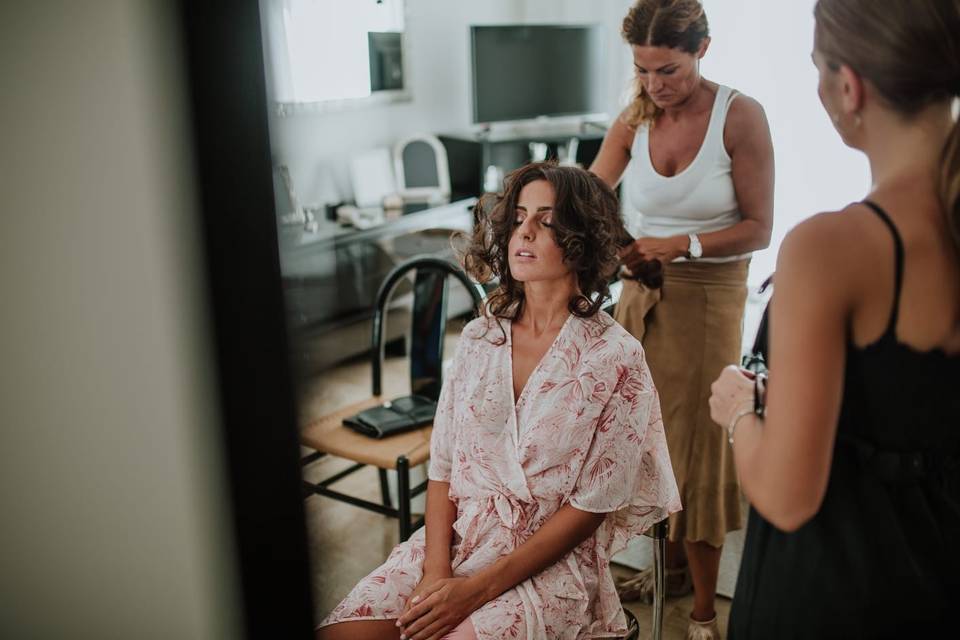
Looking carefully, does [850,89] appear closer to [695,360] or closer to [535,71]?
[695,360]

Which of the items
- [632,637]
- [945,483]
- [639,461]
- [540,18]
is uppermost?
[540,18]

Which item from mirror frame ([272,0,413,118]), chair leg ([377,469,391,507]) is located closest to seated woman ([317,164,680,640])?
chair leg ([377,469,391,507])

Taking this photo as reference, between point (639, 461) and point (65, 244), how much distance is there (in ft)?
3.54

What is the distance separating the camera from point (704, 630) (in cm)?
183

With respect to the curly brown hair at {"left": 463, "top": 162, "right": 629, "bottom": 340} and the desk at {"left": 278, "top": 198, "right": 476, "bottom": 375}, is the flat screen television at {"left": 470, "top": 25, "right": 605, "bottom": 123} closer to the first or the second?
the desk at {"left": 278, "top": 198, "right": 476, "bottom": 375}

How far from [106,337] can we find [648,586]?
1794mm

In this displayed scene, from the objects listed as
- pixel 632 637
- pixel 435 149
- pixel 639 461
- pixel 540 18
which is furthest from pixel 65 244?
pixel 540 18

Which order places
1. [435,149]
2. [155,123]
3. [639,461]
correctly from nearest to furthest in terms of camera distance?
1. [155,123]
2. [639,461]
3. [435,149]

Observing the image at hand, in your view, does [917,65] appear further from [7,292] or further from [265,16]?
[7,292]

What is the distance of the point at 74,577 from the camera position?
580 mm

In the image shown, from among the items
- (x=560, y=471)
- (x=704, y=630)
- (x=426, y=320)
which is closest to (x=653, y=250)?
(x=560, y=471)

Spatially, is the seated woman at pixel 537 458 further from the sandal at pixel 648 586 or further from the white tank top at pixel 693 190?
the sandal at pixel 648 586

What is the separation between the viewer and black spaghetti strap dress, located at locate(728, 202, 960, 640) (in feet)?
2.60

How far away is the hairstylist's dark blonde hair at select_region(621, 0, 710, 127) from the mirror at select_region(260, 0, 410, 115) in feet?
1.86
